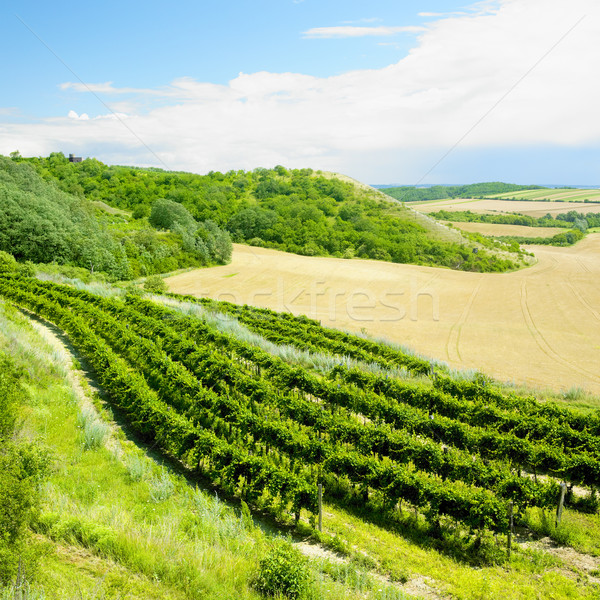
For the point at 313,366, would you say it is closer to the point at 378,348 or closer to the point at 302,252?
the point at 378,348

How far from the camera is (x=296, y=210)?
293 feet

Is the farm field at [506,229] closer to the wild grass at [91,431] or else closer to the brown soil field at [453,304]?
the brown soil field at [453,304]

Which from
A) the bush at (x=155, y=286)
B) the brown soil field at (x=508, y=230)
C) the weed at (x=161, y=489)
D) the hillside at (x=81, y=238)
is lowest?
the weed at (x=161, y=489)

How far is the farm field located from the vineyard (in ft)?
337

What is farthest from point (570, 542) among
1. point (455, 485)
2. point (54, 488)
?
point (54, 488)

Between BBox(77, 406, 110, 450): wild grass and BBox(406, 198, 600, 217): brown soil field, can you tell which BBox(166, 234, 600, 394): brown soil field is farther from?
BBox(406, 198, 600, 217): brown soil field

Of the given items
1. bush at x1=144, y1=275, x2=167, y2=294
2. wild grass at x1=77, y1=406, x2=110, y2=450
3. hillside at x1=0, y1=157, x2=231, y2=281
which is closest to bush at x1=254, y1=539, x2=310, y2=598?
wild grass at x1=77, y1=406, x2=110, y2=450

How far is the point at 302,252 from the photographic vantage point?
3145 inches

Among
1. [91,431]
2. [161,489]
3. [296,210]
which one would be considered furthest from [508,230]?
[161,489]

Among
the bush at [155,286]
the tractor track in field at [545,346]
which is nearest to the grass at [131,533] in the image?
the tractor track in field at [545,346]

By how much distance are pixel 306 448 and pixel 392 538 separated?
3.51 meters

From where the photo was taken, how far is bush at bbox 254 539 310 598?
757 centimetres

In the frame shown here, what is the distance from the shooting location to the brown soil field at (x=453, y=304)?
28594 mm

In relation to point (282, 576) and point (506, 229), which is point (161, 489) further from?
point (506, 229)
